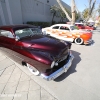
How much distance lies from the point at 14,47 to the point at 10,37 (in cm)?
47

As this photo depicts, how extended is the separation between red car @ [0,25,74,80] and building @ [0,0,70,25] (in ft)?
25.9

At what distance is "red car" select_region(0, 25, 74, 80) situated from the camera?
248cm

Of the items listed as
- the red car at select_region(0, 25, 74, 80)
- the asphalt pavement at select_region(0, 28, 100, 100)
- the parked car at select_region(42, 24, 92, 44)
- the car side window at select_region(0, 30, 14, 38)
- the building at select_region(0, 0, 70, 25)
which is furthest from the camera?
the building at select_region(0, 0, 70, 25)

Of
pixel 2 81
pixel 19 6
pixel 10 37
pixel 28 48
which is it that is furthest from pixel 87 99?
pixel 19 6

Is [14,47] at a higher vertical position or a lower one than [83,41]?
higher

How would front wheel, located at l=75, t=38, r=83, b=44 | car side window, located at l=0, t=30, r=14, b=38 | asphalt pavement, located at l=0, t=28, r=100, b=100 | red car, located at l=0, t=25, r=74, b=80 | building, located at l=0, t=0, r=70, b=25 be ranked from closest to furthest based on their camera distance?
1. asphalt pavement, located at l=0, t=28, r=100, b=100
2. red car, located at l=0, t=25, r=74, b=80
3. car side window, located at l=0, t=30, r=14, b=38
4. front wheel, located at l=75, t=38, r=83, b=44
5. building, located at l=0, t=0, r=70, b=25

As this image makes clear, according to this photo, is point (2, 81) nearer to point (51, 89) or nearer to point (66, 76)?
point (51, 89)

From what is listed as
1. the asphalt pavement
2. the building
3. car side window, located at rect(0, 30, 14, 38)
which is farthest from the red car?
the building

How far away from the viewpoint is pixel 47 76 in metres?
2.44

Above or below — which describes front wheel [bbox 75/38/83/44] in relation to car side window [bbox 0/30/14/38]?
below

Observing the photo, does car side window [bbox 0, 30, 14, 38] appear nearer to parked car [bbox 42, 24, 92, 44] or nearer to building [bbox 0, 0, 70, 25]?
parked car [bbox 42, 24, 92, 44]

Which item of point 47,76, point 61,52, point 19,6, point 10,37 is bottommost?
point 47,76

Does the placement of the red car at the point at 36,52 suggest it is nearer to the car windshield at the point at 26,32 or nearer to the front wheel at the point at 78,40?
the car windshield at the point at 26,32

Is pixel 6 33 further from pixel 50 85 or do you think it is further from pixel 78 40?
pixel 78 40
